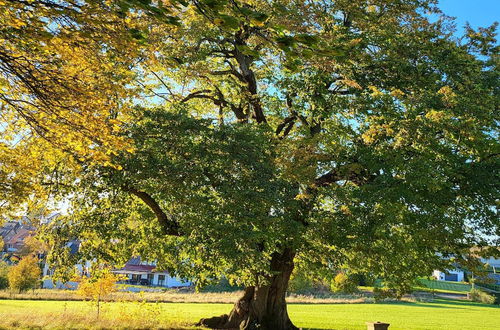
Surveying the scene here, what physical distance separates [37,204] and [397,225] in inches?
403

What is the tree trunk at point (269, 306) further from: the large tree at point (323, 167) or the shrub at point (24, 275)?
the shrub at point (24, 275)

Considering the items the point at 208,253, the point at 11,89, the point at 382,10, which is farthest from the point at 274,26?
the point at 382,10

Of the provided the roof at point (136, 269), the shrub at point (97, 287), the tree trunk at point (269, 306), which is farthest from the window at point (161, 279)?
the tree trunk at point (269, 306)

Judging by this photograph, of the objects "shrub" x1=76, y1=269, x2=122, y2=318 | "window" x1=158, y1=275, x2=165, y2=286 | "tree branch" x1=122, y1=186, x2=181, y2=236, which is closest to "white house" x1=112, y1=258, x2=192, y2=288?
"window" x1=158, y1=275, x2=165, y2=286

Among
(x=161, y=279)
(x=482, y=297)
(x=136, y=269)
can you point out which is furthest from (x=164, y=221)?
(x=482, y=297)

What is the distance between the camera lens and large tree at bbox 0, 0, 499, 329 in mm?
11078

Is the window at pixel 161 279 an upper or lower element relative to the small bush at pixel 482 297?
lower

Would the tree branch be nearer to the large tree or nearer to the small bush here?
the large tree

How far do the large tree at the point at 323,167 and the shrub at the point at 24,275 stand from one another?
20219 millimetres

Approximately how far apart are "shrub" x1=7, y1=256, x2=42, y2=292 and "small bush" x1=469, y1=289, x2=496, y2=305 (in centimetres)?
5629

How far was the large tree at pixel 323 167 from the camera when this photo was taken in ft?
36.3

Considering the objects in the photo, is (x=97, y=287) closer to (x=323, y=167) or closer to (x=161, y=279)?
(x=323, y=167)

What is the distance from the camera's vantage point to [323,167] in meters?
13.9

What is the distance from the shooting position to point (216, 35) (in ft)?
47.8
